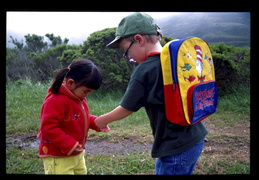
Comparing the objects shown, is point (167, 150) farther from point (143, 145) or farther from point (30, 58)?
point (30, 58)

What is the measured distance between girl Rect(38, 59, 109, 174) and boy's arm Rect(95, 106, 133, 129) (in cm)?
11

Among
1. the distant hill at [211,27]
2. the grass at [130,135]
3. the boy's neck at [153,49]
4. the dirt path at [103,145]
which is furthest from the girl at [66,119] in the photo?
the distant hill at [211,27]

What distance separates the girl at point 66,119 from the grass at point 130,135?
0.87 metres

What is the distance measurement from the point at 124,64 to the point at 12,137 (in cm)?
320

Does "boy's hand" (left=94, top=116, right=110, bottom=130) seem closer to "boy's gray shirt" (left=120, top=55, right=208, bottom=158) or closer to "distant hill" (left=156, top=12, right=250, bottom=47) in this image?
"boy's gray shirt" (left=120, top=55, right=208, bottom=158)

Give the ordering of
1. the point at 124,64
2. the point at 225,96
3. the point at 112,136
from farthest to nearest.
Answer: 1. the point at 124,64
2. the point at 225,96
3. the point at 112,136

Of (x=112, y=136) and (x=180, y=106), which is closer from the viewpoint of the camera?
(x=180, y=106)

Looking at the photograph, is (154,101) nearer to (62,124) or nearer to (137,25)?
(137,25)

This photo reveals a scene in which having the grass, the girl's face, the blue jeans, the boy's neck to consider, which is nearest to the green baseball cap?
the boy's neck

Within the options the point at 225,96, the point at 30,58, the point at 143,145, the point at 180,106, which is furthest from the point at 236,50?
the point at 30,58

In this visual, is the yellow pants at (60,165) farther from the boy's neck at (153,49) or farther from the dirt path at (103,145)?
the dirt path at (103,145)

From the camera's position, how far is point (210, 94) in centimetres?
174
